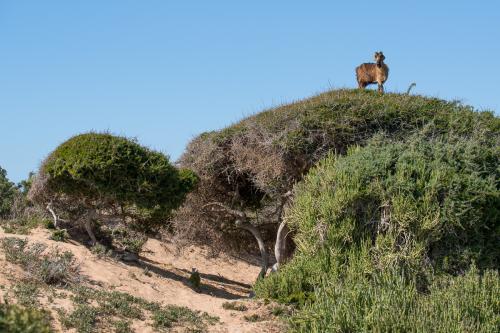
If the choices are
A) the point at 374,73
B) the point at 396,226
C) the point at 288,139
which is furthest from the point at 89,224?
the point at 374,73

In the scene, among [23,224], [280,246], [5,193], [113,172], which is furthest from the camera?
[5,193]

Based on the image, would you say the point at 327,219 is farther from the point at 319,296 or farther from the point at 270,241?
the point at 270,241

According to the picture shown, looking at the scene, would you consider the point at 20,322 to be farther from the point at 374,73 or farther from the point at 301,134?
the point at 374,73

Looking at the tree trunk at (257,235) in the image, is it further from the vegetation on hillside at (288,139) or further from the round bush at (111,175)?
the round bush at (111,175)

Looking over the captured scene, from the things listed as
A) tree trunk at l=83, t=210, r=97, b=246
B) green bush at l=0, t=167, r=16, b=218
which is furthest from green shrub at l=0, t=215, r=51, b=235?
green bush at l=0, t=167, r=16, b=218

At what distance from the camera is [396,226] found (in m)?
12.9

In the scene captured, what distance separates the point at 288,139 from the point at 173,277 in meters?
4.68

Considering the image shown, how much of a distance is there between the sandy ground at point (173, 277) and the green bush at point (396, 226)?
1139 millimetres

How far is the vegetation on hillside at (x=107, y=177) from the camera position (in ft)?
52.0

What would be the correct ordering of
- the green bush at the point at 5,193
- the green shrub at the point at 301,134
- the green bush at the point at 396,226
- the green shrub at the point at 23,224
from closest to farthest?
1. the green bush at the point at 396,226
2. the green shrub at the point at 23,224
3. the green shrub at the point at 301,134
4. the green bush at the point at 5,193

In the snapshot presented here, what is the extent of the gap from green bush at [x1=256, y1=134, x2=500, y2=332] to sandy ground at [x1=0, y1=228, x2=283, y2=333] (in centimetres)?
114

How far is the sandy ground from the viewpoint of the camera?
12.9m

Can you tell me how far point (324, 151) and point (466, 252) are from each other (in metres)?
4.70

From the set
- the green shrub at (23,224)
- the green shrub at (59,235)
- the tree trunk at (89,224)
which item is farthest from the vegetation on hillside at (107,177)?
the green shrub at (59,235)
